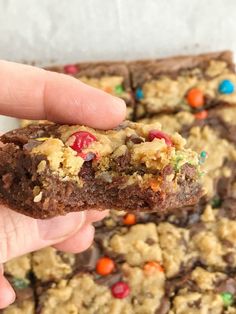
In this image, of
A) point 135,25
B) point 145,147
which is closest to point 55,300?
point 145,147

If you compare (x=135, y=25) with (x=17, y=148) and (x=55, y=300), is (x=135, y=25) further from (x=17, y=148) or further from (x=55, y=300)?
(x=17, y=148)

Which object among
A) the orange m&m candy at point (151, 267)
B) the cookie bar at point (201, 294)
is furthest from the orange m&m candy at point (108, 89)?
the cookie bar at point (201, 294)

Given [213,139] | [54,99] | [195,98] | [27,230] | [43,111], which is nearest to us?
[27,230]

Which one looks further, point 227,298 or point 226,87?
point 226,87

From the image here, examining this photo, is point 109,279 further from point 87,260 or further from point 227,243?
point 227,243

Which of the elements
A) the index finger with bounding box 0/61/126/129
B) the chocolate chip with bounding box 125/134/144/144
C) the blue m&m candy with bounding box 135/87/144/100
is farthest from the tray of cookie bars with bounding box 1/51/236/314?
the chocolate chip with bounding box 125/134/144/144

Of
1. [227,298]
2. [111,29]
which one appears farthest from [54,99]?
[111,29]

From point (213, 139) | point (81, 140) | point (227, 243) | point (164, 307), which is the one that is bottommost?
point (164, 307)
